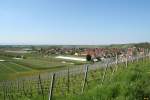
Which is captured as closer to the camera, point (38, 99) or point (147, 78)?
point (38, 99)

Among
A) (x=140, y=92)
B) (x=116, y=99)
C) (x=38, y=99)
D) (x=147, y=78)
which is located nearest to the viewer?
(x=116, y=99)

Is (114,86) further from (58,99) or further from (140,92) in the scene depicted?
(58,99)

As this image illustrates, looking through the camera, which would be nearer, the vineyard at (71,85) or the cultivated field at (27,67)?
the vineyard at (71,85)

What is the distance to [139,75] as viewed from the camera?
59.3 ft

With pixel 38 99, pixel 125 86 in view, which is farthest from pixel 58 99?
pixel 125 86

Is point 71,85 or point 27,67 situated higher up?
point 71,85

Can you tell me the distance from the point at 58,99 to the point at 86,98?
115 cm

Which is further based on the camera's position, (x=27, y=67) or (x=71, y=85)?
(x=27, y=67)

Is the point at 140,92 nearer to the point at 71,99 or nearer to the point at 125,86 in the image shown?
the point at 125,86

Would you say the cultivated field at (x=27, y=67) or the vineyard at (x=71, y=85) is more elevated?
the vineyard at (x=71, y=85)

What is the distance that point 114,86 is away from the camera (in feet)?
45.1

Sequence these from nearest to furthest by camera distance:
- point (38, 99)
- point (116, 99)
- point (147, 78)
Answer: point (116, 99), point (38, 99), point (147, 78)

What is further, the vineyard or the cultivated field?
the cultivated field

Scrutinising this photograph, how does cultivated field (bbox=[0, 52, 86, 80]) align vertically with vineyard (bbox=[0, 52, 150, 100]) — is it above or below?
below
